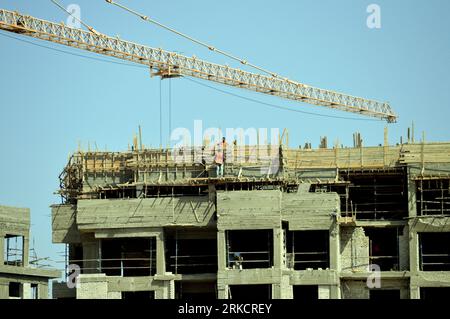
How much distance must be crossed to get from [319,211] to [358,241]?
17.3 ft

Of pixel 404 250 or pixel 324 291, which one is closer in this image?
pixel 324 291

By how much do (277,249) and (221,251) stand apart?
340cm

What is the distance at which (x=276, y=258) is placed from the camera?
239 ft

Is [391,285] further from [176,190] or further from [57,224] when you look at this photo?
[57,224]

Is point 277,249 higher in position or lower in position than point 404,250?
higher

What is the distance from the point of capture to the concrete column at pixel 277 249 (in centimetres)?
7281

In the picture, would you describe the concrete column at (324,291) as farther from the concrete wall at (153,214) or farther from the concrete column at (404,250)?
the concrete wall at (153,214)

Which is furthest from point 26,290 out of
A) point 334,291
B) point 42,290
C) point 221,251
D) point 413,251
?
point 413,251

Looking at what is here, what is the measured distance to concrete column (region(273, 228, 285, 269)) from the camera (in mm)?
72812

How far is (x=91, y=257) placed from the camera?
255ft

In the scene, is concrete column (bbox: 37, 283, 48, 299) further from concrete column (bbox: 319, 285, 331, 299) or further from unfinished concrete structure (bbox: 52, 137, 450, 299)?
concrete column (bbox: 319, 285, 331, 299)

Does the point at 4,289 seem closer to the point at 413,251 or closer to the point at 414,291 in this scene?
the point at 414,291

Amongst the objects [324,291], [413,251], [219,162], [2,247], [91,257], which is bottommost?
[324,291]
